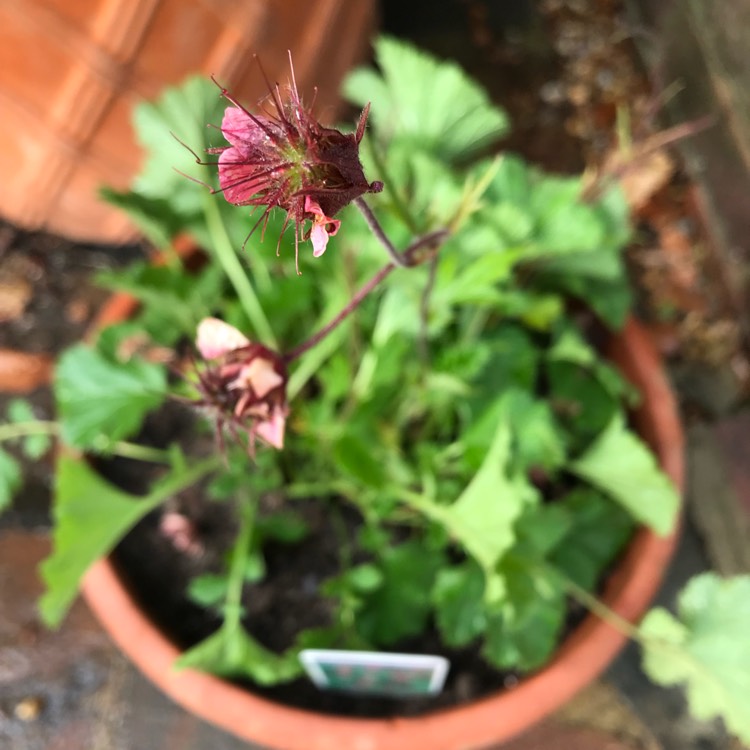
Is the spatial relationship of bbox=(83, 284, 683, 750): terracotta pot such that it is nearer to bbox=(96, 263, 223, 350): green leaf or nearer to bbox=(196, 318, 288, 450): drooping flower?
bbox=(96, 263, 223, 350): green leaf

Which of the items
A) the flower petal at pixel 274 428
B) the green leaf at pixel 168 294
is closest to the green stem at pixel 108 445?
the green leaf at pixel 168 294

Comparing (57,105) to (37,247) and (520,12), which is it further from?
(520,12)

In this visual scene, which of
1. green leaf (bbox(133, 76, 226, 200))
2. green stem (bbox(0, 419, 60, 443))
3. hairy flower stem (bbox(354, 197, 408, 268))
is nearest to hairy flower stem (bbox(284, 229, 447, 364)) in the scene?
hairy flower stem (bbox(354, 197, 408, 268))

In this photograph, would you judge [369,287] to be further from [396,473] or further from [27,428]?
[27,428]

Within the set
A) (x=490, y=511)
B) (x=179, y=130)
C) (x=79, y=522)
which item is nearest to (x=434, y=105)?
(x=179, y=130)

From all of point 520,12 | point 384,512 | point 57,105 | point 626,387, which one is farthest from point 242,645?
point 520,12

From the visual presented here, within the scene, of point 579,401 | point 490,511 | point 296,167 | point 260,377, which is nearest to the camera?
point 296,167
